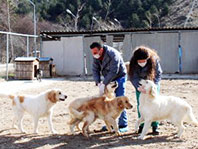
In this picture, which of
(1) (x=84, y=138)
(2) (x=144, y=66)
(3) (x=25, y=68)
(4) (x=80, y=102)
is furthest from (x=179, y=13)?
(1) (x=84, y=138)

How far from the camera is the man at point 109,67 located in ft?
19.7

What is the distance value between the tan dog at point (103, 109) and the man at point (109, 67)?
28 cm

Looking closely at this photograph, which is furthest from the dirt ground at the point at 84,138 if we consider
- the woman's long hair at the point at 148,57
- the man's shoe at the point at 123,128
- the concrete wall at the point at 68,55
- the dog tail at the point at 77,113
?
the concrete wall at the point at 68,55

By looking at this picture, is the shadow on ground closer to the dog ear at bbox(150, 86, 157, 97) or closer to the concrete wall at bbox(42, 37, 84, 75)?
the dog ear at bbox(150, 86, 157, 97)

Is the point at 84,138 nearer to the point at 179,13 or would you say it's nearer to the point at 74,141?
the point at 74,141

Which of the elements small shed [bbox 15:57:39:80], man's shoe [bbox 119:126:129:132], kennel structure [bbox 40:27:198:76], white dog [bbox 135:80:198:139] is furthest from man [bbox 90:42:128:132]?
kennel structure [bbox 40:27:198:76]

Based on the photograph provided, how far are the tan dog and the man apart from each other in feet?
0.93

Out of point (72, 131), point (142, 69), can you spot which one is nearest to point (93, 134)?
point (72, 131)

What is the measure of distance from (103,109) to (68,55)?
48.9ft

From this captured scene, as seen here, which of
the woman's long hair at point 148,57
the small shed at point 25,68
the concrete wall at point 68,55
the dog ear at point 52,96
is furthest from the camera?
the concrete wall at point 68,55

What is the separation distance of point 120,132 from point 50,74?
43.4 feet

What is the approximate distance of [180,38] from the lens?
66.3 feet

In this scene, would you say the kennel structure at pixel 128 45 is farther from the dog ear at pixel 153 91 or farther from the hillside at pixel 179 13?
the hillside at pixel 179 13

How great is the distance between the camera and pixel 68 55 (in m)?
20.6
